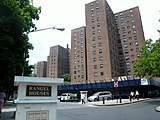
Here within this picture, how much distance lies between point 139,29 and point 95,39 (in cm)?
2150

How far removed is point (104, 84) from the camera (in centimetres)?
3962

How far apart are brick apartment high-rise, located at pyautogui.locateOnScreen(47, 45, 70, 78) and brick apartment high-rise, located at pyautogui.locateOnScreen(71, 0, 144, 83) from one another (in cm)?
2681

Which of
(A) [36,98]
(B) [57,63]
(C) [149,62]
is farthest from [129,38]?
(A) [36,98]

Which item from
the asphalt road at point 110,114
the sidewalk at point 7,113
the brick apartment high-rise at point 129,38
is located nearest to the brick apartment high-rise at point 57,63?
the brick apartment high-rise at point 129,38

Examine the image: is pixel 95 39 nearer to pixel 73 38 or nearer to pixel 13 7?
pixel 73 38

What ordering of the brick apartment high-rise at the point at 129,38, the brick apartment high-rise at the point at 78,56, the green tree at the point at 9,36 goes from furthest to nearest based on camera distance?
the brick apartment high-rise at the point at 78,56
the brick apartment high-rise at the point at 129,38
the green tree at the point at 9,36

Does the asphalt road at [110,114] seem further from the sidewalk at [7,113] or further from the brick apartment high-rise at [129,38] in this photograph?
the brick apartment high-rise at [129,38]

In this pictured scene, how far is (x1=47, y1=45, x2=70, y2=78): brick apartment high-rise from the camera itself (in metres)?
103

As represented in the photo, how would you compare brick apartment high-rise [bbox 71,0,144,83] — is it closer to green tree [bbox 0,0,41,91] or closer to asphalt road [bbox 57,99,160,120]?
asphalt road [bbox 57,99,160,120]

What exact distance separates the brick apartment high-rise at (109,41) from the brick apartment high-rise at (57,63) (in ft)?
87.9

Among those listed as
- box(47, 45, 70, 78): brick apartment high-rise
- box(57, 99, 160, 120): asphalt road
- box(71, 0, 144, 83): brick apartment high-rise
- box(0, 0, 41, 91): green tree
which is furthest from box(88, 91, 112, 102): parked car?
box(47, 45, 70, 78): brick apartment high-rise

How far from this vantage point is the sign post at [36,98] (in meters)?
4.55

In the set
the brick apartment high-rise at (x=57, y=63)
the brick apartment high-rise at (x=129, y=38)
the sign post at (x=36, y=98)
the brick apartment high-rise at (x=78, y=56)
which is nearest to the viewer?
the sign post at (x=36, y=98)

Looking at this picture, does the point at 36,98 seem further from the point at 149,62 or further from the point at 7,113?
the point at 149,62
